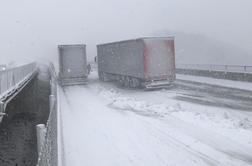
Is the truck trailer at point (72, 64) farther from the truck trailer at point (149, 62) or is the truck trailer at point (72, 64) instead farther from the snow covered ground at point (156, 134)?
the snow covered ground at point (156, 134)

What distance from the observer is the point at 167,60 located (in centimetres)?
2677

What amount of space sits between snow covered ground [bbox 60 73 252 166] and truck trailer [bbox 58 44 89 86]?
13.2 meters

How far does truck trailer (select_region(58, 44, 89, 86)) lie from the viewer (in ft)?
108

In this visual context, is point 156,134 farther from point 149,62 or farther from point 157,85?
point 157,85

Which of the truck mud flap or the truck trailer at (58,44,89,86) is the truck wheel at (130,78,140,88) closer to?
the truck mud flap

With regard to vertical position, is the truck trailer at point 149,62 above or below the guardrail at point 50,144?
above

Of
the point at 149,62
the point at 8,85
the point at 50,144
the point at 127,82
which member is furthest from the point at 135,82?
the point at 50,144

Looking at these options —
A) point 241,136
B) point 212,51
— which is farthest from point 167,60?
point 212,51

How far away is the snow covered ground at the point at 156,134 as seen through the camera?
1018cm

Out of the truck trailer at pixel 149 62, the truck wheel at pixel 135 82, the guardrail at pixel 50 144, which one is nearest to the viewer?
the guardrail at pixel 50 144

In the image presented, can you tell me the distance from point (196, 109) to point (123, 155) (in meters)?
7.86

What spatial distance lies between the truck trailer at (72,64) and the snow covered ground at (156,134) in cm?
1321

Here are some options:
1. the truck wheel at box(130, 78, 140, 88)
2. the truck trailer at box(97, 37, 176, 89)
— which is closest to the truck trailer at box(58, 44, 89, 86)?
the truck trailer at box(97, 37, 176, 89)

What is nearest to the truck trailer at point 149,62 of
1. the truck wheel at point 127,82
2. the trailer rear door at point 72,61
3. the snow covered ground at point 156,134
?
the truck wheel at point 127,82
